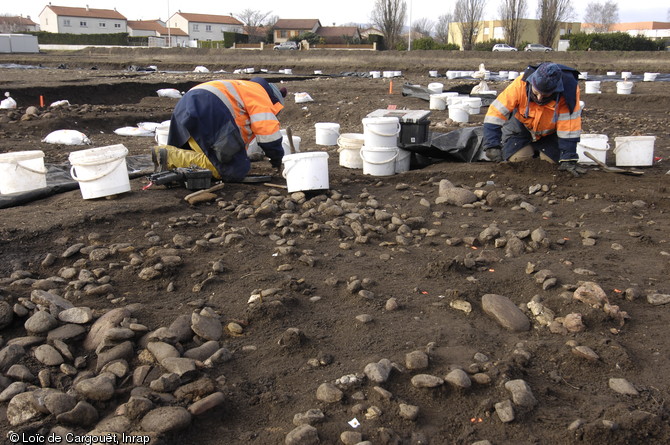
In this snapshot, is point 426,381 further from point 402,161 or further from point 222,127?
point 402,161

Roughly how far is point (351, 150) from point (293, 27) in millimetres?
63793

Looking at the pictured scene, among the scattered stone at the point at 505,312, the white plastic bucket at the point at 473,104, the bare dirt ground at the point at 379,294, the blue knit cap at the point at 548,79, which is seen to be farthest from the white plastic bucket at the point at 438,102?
the scattered stone at the point at 505,312

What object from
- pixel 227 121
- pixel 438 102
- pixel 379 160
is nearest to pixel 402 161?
pixel 379 160

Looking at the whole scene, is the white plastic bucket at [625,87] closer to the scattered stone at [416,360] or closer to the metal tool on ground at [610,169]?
the metal tool on ground at [610,169]

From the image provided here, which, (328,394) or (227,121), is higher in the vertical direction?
(227,121)

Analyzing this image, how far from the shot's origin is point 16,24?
7450 cm

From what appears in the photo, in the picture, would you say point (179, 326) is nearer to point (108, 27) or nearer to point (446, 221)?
point (446, 221)

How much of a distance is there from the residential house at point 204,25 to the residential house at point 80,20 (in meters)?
7.61

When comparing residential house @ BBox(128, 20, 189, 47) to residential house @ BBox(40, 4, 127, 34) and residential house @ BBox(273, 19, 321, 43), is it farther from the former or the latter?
residential house @ BBox(273, 19, 321, 43)

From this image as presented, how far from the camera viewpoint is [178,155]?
571 cm

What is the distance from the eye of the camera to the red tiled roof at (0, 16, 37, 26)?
7432 cm

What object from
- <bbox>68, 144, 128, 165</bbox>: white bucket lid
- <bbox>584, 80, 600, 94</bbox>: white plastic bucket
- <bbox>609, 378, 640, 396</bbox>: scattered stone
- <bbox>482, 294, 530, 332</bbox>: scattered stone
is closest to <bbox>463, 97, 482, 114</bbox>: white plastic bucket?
<bbox>584, 80, 600, 94</bbox>: white plastic bucket

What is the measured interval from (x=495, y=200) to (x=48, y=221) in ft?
12.3

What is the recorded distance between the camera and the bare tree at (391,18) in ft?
126
